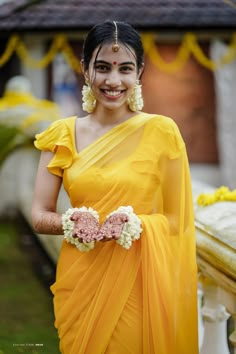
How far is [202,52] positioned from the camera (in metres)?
14.6

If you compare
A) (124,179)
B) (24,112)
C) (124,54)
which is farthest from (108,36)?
(24,112)

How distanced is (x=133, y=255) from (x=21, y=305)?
10.4 ft

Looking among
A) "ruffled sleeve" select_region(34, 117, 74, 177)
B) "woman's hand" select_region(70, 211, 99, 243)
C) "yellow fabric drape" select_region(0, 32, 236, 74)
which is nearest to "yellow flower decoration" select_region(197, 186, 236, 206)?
"ruffled sleeve" select_region(34, 117, 74, 177)

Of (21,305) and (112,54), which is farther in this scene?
(21,305)

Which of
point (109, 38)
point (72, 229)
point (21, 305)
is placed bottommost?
point (21, 305)

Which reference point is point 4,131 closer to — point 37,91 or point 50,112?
point 50,112

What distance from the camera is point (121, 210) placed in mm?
2885

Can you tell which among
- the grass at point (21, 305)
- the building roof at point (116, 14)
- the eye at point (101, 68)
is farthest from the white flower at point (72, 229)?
the building roof at point (116, 14)

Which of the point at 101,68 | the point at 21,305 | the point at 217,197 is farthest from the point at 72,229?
the point at 21,305

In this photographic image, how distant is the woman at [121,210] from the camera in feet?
9.72

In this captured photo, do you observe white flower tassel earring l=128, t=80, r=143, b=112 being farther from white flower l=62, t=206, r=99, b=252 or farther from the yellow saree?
white flower l=62, t=206, r=99, b=252

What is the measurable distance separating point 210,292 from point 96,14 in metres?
10.8

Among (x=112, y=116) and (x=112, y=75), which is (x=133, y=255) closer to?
(x=112, y=116)

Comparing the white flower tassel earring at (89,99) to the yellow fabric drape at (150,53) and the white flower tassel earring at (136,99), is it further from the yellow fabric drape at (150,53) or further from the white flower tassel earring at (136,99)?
the yellow fabric drape at (150,53)
